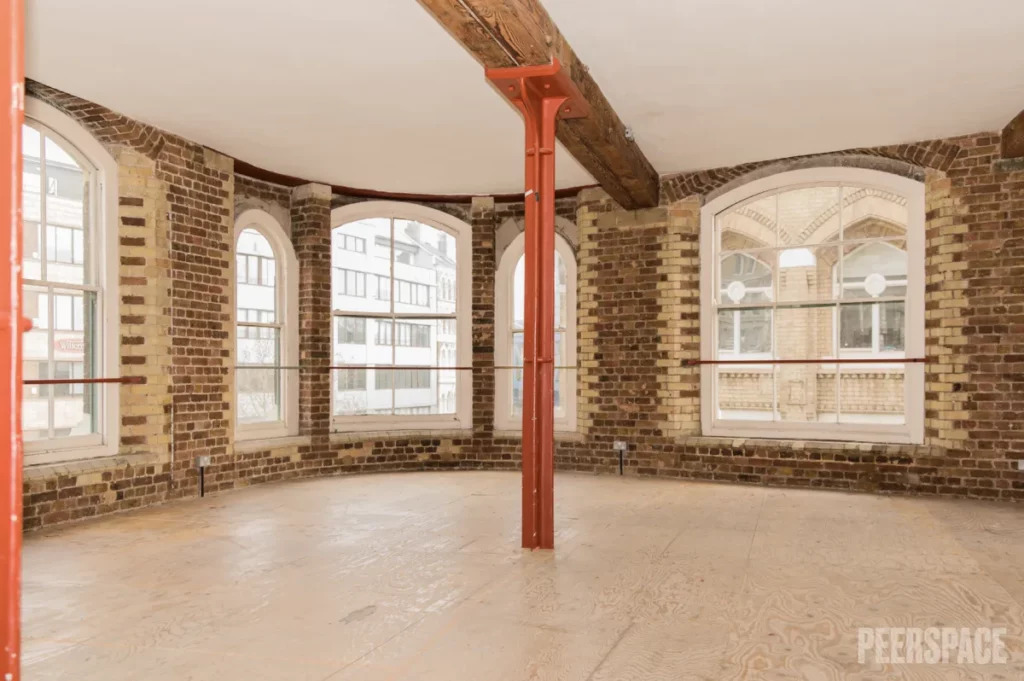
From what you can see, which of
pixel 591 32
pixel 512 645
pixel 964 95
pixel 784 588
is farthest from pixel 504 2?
pixel 964 95

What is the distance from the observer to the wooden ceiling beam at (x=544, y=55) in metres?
3.62

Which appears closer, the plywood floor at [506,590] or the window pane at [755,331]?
the plywood floor at [506,590]

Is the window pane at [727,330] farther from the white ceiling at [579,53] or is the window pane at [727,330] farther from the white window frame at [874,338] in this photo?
the white ceiling at [579,53]

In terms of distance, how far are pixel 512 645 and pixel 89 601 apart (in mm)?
2148

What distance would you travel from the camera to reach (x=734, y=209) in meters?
7.77

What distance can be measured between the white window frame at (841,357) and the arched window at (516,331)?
1557 millimetres

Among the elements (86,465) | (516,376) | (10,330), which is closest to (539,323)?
(10,330)

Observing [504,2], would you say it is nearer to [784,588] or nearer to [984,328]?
[784,588]

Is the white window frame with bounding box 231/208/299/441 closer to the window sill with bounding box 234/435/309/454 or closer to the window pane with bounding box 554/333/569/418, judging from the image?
the window sill with bounding box 234/435/309/454

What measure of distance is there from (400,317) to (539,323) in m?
4.42

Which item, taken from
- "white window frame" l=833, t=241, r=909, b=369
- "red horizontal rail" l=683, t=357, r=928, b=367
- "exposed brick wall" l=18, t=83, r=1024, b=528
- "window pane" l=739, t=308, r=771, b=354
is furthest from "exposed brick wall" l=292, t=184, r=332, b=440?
"white window frame" l=833, t=241, r=909, b=369

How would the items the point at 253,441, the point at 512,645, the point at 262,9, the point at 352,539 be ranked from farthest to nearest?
the point at 253,441 → the point at 352,539 → the point at 262,9 → the point at 512,645

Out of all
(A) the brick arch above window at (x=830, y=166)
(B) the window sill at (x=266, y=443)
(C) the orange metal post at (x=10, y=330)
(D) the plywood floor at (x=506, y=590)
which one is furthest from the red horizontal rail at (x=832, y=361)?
(C) the orange metal post at (x=10, y=330)

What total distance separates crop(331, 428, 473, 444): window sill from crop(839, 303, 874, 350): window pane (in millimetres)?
4166
